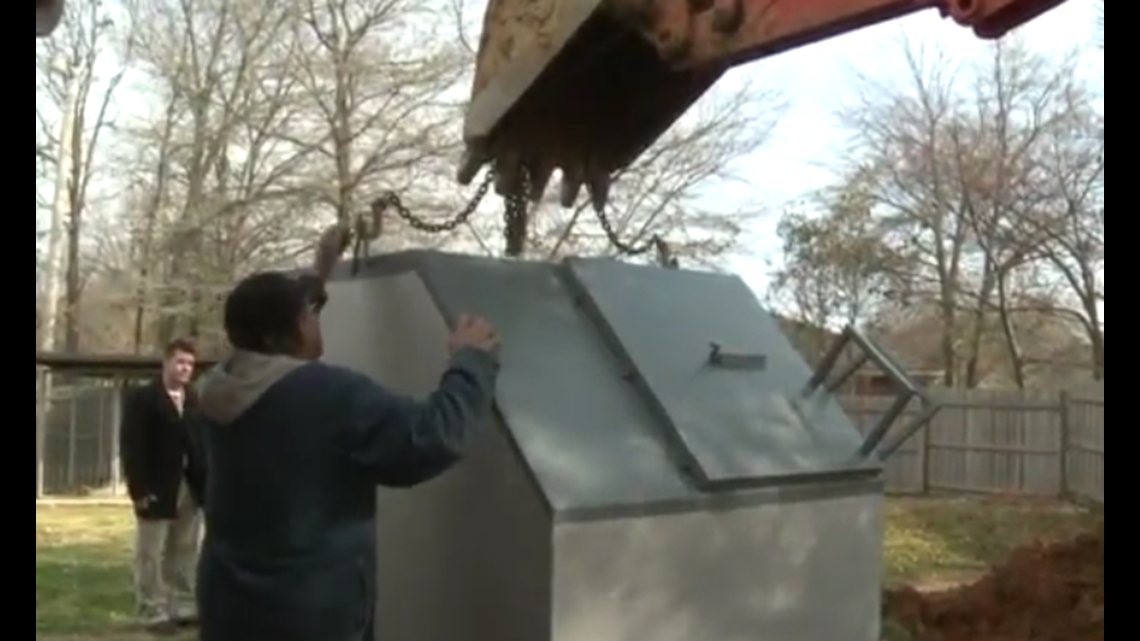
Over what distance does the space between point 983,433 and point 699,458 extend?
1258 cm

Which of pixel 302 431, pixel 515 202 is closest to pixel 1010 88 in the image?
pixel 515 202

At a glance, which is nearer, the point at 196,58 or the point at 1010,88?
the point at 196,58

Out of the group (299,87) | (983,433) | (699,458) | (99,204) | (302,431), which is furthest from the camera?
(99,204)

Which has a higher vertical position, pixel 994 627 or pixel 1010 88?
pixel 1010 88

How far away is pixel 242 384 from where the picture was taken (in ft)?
8.20

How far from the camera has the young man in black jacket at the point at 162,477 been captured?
6000 mm

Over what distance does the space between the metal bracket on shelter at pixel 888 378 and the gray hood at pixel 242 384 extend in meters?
1.46

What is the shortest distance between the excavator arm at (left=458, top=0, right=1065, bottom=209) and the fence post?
10.8 meters

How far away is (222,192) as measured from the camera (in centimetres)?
1691

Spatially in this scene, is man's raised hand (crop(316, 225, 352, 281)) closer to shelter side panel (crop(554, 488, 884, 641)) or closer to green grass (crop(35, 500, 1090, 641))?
shelter side panel (crop(554, 488, 884, 641))

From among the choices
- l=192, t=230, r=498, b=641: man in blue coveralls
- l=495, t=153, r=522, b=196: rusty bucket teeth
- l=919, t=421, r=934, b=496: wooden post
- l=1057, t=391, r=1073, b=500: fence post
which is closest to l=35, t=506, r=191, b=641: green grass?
l=192, t=230, r=498, b=641: man in blue coveralls

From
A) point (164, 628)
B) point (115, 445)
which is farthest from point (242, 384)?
point (115, 445)

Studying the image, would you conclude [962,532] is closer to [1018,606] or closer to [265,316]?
[1018,606]
